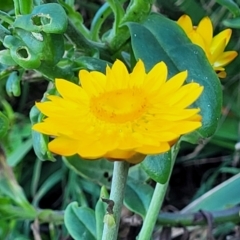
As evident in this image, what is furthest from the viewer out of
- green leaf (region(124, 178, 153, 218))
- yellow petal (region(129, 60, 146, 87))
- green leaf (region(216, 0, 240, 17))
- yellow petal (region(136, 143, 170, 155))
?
green leaf (region(124, 178, 153, 218))

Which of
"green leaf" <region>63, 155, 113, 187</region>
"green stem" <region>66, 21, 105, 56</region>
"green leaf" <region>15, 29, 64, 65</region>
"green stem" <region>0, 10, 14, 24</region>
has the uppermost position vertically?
"green leaf" <region>15, 29, 64, 65</region>

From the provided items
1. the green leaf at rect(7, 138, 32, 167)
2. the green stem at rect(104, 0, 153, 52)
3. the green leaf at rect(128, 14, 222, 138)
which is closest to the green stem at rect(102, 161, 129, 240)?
the green leaf at rect(128, 14, 222, 138)

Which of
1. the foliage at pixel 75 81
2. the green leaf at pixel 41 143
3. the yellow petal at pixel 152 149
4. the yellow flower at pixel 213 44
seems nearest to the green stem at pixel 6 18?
the foliage at pixel 75 81

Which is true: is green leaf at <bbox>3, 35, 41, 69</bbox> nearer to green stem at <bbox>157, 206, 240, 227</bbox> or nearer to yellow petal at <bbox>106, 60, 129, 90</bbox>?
yellow petal at <bbox>106, 60, 129, 90</bbox>

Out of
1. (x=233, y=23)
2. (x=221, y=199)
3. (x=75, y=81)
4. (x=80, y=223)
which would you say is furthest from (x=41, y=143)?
(x=221, y=199)

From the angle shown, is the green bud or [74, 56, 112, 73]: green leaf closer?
the green bud

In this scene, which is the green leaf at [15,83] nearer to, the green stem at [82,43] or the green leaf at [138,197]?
the green stem at [82,43]
